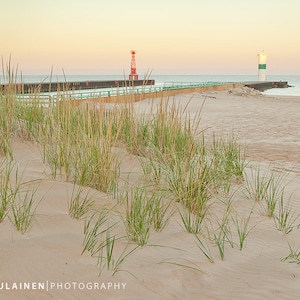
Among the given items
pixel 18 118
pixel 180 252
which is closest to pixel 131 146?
pixel 18 118

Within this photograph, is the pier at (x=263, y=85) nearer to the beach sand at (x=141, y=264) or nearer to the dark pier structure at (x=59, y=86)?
the dark pier structure at (x=59, y=86)

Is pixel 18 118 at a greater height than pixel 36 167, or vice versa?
pixel 18 118

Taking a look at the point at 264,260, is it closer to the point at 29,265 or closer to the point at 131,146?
the point at 29,265

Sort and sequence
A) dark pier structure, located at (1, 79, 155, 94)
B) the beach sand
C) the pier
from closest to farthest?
1. the beach sand
2. dark pier structure, located at (1, 79, 155, 94)
3. the pier

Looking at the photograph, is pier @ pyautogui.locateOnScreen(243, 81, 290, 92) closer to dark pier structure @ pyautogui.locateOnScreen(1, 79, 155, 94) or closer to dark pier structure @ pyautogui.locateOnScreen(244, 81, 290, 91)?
dark pier structure @ pyautogui.locateOnScreen(244, 81, 290, 91)

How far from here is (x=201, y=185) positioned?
3229mm

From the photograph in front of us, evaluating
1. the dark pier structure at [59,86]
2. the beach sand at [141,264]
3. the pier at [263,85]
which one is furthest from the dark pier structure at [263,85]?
the beach sand at [141,264]

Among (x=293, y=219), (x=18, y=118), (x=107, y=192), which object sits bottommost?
(x=293, y=219)

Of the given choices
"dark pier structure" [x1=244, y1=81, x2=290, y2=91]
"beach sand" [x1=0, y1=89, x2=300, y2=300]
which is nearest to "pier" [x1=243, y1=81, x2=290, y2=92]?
"dark pier structure" [x1=244, y1=81, x2=290, y2=91]

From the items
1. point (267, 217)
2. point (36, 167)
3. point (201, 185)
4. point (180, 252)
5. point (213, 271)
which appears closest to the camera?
point (213, 271)

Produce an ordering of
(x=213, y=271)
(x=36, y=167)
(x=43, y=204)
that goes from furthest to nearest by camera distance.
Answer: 1. (x=36, y=167)
2. (x=43, y=204)
3. (x=213, y=271)

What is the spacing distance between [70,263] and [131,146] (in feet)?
7.89

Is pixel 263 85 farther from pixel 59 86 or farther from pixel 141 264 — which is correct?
pixel 141 264

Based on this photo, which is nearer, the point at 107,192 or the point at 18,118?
the point at 107,192
